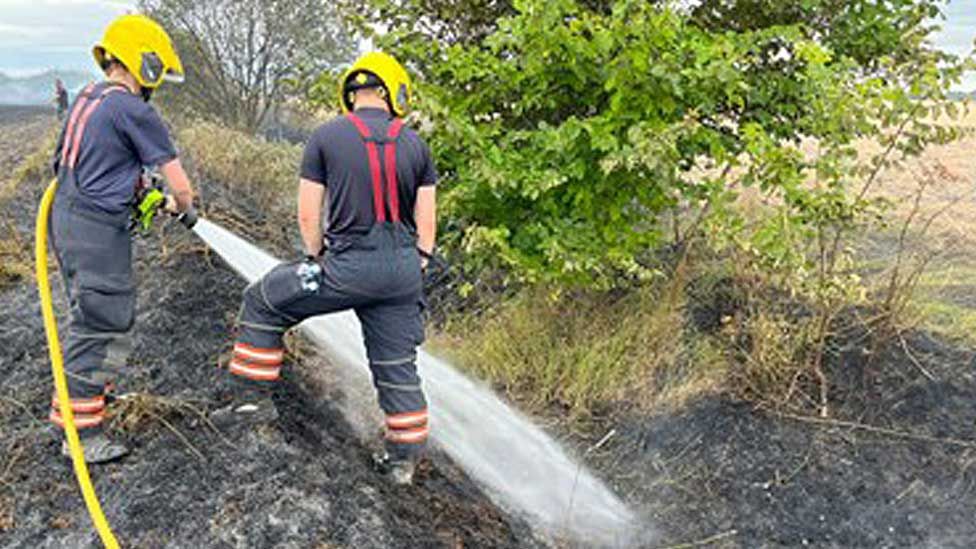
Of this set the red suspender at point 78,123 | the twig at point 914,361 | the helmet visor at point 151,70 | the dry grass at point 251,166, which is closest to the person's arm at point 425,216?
the helmet visor at point 151,70

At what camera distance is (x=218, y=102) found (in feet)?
39.2

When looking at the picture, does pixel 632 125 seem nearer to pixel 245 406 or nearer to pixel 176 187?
Answer: pixel 176 187

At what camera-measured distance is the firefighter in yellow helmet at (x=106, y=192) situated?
10.7 feet

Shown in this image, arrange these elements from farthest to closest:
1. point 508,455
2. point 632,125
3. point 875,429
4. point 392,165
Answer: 1. point 508,455
2. point 632,125
3. point 875,429
4. point 392,165

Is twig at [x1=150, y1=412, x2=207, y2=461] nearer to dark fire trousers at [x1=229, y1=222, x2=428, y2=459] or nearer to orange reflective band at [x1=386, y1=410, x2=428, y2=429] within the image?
dark fire trousers at [x1=229, y1=222, x2=428, y2=459]

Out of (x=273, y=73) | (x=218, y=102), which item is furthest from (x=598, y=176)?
(x=218, y=102)

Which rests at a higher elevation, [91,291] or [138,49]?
[138,49]

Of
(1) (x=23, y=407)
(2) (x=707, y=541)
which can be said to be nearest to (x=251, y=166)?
(1) (x=23, y=407)

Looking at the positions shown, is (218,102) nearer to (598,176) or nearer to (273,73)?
(273,73)

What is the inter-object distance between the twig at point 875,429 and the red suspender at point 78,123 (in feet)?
11.7

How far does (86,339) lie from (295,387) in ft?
3.94

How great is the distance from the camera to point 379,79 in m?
3.39

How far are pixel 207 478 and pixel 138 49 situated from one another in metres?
1.79

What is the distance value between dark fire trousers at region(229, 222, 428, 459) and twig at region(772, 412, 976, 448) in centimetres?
202
